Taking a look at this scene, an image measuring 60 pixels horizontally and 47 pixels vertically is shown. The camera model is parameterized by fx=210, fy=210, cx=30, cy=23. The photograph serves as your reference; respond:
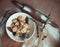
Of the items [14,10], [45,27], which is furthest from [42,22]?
[14,10]

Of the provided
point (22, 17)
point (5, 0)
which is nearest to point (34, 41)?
point (22, 17)

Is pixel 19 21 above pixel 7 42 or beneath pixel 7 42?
above

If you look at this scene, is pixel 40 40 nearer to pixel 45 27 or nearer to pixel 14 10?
pixel 45 27

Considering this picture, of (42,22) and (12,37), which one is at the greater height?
(42,22)

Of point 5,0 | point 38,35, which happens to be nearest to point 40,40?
point 38,35

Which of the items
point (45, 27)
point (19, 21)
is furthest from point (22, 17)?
point (45, 27)

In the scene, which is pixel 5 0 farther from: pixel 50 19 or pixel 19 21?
pixel 50 19

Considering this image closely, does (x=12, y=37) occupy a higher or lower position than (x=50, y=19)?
lower
